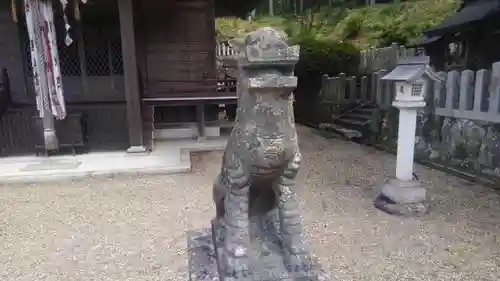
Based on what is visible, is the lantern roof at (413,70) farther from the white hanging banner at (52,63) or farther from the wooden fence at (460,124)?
the white hanging banner at (52,63)

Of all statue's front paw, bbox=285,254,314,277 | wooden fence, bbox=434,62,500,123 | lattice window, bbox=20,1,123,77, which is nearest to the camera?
statue's front paw, bbox=285,254,314,277

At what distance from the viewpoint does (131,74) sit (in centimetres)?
703

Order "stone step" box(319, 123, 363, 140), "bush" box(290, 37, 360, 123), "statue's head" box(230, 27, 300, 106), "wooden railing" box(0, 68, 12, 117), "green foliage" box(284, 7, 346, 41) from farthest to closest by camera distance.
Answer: "green foliage" box(284, 7, 346, 41)
"bush" box(290, 37, 360, 123)
"stone step" box(319, 123, 363, 140)
"wooden railing" box(0, 68, 12, 117)
"statue's head" box(230, 27, 300, 106)

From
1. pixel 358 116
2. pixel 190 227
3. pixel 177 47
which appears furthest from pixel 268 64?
pixel 358 116

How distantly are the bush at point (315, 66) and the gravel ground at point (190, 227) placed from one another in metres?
6.80

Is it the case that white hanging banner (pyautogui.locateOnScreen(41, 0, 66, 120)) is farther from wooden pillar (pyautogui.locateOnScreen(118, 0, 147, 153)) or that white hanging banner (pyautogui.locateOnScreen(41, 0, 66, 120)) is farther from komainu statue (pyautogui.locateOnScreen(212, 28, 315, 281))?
komainu statue (pyautogui.locateOnScreen(212, 28, 315, 281))

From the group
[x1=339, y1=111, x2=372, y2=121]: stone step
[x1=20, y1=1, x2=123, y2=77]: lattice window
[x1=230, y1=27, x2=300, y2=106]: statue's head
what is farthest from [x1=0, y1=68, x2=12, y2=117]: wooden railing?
[x1=339, y1=111, x2=372, y2=121]: stone step

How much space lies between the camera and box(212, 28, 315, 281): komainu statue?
1.93m

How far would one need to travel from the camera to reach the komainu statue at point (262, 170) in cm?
193

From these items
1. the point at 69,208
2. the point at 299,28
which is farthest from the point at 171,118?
the point at 299,28

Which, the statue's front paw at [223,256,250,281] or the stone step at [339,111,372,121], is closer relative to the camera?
the statue's front paw at [223,256,250,281]

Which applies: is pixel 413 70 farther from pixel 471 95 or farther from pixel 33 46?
pixel 33 46

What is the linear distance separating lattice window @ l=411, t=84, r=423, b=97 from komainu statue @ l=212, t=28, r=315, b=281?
306 centimetres

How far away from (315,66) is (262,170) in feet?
36.7
